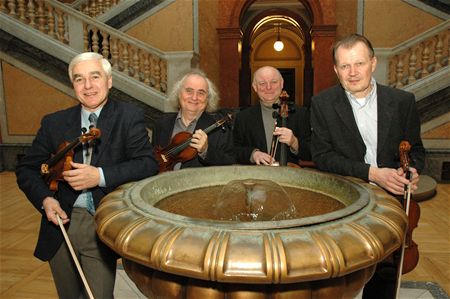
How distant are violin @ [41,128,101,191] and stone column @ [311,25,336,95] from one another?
259 inches

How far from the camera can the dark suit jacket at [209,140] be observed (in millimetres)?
2488

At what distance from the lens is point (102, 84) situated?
68.8 inches

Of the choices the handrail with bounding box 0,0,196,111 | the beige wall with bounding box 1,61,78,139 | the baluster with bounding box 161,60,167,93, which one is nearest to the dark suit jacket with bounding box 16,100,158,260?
the handrail with bounding box 0,0,196,111

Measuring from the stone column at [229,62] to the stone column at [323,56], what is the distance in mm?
1423

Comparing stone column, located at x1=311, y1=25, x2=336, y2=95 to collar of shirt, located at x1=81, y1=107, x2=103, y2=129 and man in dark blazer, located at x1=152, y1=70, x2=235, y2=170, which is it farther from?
collar of shirt, located at x1=81, y1=107, x2=103, y2=129

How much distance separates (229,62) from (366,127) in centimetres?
631

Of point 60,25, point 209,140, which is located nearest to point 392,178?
point 209,140

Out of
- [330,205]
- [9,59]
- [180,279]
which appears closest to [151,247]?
[180,279]

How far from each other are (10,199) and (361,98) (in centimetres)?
484

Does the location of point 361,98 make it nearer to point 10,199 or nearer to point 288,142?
point 288,142

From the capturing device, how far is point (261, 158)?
8.45 feet

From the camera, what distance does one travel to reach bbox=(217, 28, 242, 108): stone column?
26.0 feet

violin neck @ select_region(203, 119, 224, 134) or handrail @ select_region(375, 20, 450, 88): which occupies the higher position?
violin neck @ select_region(203, 119, 224, 134)

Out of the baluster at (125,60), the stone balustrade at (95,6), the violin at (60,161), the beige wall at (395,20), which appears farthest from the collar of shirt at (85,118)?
the stone balustrade at (95,6)
